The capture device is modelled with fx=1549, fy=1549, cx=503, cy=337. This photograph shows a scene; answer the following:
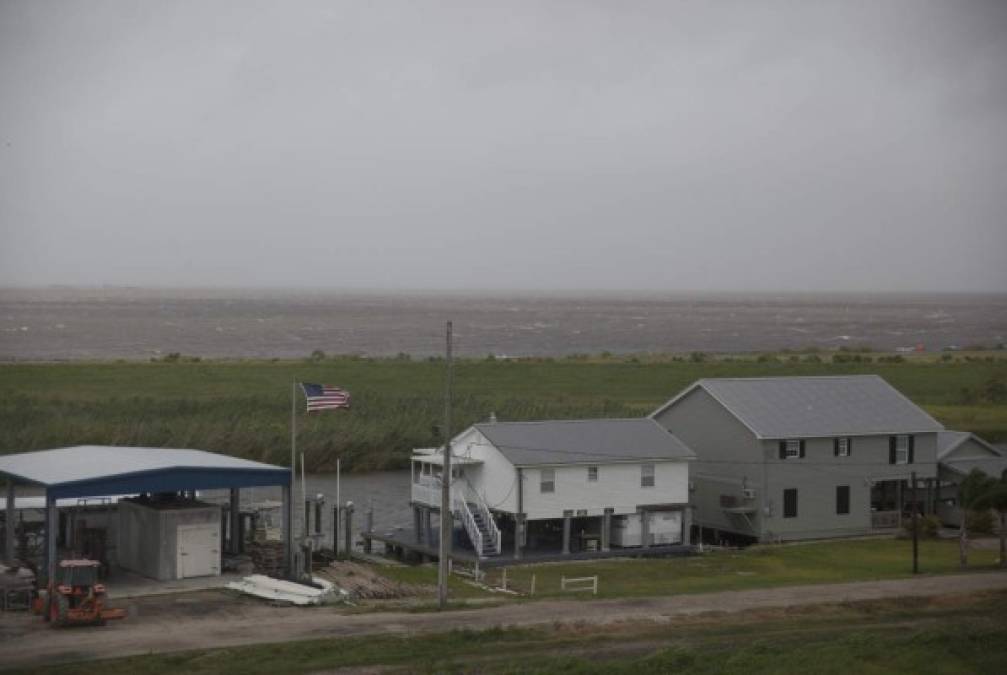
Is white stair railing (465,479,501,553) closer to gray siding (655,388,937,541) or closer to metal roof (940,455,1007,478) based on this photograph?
gray siding (655,388,937,541)

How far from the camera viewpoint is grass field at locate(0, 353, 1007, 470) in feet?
231

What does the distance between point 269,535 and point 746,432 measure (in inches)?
631

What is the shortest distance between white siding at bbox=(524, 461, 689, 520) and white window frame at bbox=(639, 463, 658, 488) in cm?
7

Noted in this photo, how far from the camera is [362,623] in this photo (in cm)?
3478

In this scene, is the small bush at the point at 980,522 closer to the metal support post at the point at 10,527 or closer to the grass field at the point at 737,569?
the grass field at the point at 737,569

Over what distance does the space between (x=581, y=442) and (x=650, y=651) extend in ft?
57.5

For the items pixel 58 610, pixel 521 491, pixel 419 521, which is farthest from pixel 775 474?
pixel 58 610

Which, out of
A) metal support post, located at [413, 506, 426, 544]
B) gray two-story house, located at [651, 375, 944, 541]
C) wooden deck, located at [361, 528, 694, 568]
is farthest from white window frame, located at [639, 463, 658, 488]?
metal support post, located at [413, 506, 426, 544]

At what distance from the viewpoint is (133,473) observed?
3875 centimetres

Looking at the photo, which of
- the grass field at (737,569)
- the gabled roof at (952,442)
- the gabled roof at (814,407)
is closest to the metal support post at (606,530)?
the grass field at (737,569)

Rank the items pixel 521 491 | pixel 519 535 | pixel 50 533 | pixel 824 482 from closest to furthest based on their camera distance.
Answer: pixel 50 533, pixel 519 535, pixel 521 491, pixel 824 482

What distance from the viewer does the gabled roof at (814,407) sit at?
52.1 metres

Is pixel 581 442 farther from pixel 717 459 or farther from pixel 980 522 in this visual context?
pixel 980 522

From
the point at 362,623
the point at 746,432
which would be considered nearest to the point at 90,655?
the point at 362,623
